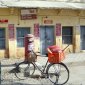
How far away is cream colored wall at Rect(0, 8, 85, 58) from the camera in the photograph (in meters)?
21.3

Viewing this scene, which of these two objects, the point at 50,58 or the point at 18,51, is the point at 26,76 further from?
the point at 18,51

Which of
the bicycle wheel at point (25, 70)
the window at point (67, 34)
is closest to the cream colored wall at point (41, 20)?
the window at point (67, 34)

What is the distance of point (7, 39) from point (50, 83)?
1011cm

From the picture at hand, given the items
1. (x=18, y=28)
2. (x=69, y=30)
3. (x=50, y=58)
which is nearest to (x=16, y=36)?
(x=18, y=28)

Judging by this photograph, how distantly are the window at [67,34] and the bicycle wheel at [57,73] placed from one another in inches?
462

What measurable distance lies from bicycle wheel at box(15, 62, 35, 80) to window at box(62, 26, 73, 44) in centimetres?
1058

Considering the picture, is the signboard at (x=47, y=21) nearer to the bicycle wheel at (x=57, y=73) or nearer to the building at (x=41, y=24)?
the building at (x=41, y=24)

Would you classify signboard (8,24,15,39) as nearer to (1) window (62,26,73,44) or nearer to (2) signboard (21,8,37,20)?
(2) signboard (21,8,37,20)

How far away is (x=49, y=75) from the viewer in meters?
11.5

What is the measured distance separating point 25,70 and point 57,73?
156 cm

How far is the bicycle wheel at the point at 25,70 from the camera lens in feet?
40.0

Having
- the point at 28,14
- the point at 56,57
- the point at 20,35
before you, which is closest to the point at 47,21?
the point at 28,14

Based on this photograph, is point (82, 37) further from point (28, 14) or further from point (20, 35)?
point (20, 35)

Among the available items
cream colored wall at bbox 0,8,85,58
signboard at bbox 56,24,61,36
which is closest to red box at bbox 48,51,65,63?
cream colored wall at bbox 0,8,85,58
